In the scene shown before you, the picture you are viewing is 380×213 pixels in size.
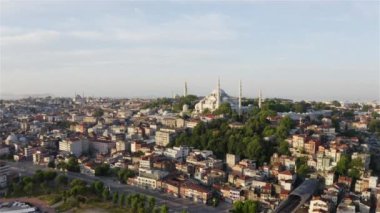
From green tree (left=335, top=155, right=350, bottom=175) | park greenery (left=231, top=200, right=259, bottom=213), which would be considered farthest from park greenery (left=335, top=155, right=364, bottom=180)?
park greenery (left=231, top=200, right=259, bottom=213)

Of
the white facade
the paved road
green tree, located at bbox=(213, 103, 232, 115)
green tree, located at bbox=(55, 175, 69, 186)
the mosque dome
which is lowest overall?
the paved road

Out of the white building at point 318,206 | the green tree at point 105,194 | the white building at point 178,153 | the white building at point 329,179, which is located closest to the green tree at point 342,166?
the white building at point 329,179

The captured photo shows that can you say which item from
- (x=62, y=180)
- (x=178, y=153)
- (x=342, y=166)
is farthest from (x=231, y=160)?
(x=62, y=180)

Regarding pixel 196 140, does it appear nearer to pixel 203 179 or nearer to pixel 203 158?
pixel 203 158

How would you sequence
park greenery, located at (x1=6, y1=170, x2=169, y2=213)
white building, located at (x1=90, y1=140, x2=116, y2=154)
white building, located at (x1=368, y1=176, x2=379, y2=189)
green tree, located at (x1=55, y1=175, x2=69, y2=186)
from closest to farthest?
1. park greenery, located at (x1=6, y1=170, x2=169, y2=213)
2. white building, located at (x1=368, y1=176, x2=379, y2=189)
3. green tree, located at (x1=55, y1=175, x2=69, y2=186)
4. white building, located at (x1=90, y1=140, x2=116, y2=154)

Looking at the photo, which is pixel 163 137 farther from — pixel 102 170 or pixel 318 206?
pixel 318 206

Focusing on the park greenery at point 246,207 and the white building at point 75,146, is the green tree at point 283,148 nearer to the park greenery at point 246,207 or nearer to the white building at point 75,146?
the park greenery at point 246,207

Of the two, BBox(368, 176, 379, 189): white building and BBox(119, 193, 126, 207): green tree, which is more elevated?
BBox(368, 176, 379, 189): white building

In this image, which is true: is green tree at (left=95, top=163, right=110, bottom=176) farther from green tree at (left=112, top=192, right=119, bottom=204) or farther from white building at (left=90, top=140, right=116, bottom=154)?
white building at (left=90, top=140, right=116, bottom=154)

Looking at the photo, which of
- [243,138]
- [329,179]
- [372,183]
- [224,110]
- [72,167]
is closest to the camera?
[372,183]
